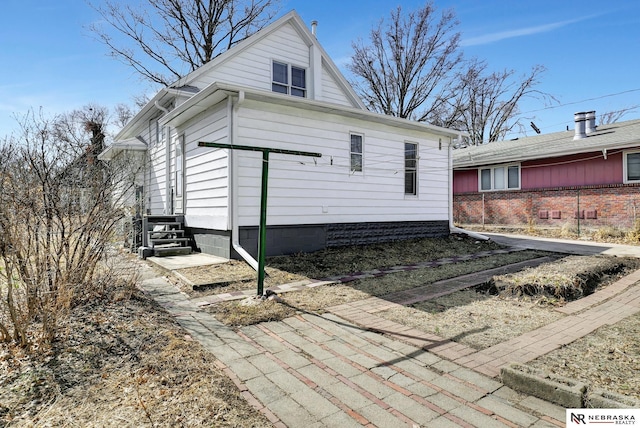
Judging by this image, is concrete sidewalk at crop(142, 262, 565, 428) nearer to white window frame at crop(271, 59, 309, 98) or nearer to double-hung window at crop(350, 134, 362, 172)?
double-hung window at crop(350, 134, 362, 172)

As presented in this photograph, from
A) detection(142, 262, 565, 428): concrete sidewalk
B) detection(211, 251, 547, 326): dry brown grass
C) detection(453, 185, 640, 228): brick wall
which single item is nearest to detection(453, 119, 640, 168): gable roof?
detection(453, 185, 640, 228): brick wall

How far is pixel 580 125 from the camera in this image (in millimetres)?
16344

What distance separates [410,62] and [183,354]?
26.9 meters

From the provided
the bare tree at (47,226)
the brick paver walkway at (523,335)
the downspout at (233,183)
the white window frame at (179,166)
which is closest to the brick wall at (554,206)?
the brick paver walkway at (523,335)

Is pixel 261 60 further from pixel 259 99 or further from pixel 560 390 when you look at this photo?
pixel 560 390

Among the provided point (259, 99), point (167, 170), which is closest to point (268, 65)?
point (167, 170)

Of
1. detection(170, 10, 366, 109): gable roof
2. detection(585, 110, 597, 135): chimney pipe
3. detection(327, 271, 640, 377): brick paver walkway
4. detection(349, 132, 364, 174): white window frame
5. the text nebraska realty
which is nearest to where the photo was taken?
the text nebraska realty

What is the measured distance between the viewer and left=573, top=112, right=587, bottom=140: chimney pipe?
1622 centimetres

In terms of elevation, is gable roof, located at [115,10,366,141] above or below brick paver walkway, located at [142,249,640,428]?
above

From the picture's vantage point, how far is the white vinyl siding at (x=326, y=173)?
8.02 meters

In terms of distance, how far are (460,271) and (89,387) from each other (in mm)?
6392

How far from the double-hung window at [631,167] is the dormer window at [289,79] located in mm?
12088

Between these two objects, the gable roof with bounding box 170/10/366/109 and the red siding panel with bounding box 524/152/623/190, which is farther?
the red siding panel with bounding box 524/152/623/190

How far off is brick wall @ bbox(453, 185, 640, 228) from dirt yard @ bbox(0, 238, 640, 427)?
937cm
